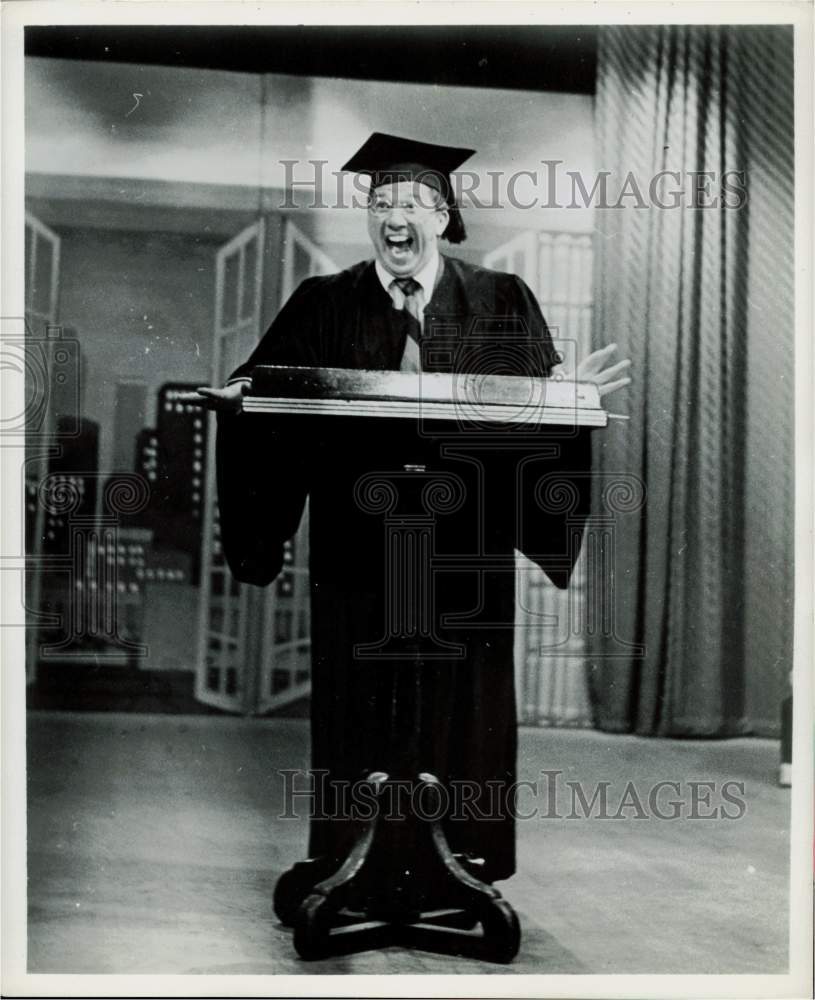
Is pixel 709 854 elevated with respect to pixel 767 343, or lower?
lower

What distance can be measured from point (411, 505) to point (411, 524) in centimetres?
4

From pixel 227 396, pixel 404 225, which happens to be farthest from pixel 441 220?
pixel 227 396

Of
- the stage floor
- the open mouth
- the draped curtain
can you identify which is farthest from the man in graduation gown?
the draped curtain

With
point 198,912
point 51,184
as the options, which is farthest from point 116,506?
point 198,912

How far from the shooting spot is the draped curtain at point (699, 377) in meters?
2.65

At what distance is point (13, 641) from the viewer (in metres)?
2.54

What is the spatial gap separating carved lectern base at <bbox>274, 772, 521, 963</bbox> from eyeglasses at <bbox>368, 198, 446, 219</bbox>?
4.23 ft

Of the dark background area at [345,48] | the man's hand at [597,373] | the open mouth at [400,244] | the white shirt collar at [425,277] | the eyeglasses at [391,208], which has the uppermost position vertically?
the dark background area at [345,48]

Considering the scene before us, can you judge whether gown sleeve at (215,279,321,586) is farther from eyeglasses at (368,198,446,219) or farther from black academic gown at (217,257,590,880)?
eyeglasses at (368,198,446,219)

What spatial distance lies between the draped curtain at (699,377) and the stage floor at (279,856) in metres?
0.22

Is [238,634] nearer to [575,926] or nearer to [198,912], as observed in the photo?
[198,912]

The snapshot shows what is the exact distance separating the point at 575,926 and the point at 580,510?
3.13ft

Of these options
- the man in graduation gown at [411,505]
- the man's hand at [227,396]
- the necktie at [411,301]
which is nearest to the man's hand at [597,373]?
the man in graduation gown at [411,505]

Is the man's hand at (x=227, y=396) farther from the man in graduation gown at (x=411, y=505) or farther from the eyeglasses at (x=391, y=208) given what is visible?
the eyeglasses at (x=391, y=208)
